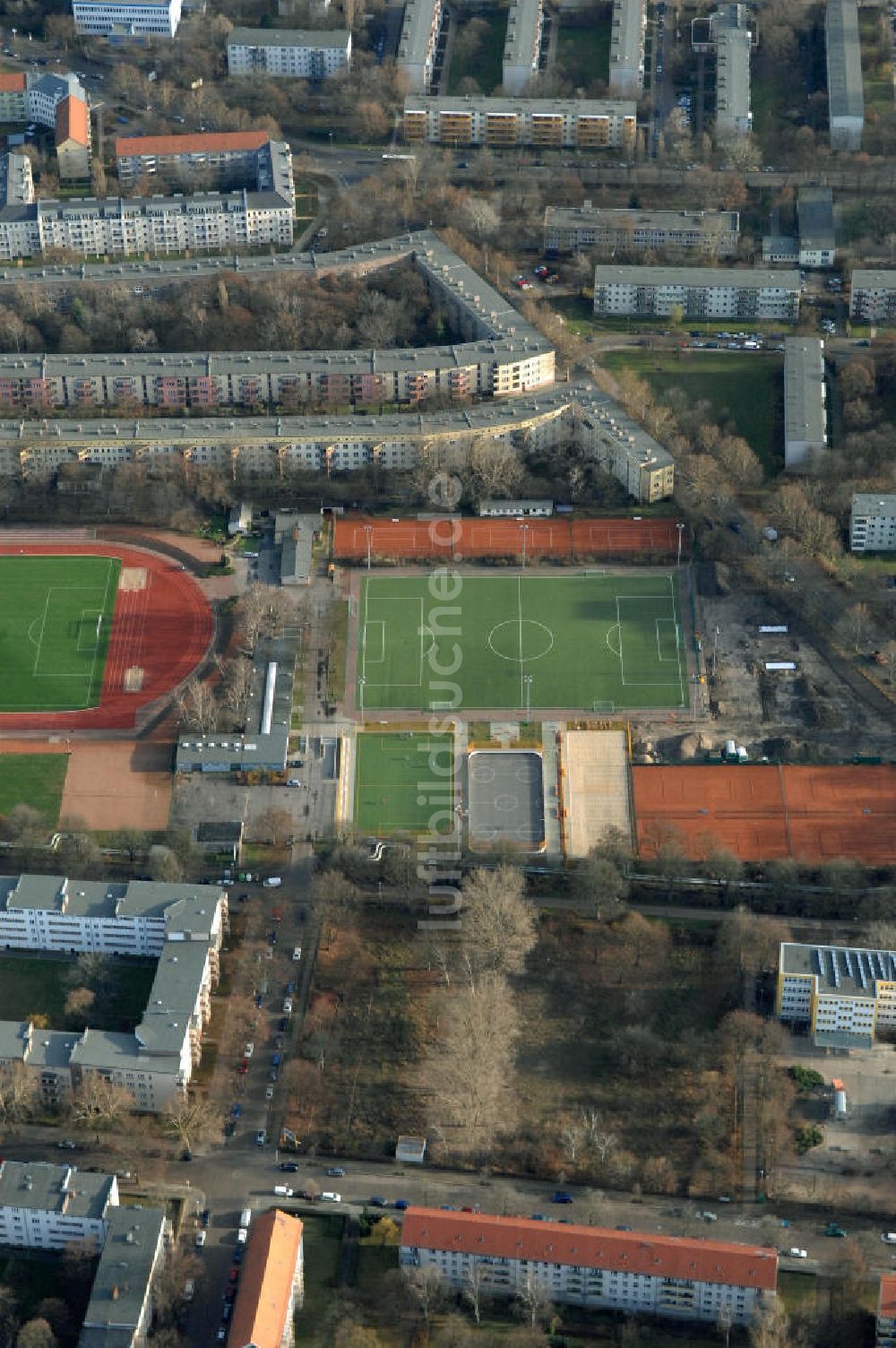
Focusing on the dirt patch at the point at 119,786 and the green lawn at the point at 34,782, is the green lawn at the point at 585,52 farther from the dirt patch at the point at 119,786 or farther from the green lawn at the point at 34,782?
the green lawn at the point at 34,782

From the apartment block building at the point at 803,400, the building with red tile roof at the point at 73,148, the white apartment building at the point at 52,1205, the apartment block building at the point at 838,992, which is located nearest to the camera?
the white apartment building at the point at 52,1205

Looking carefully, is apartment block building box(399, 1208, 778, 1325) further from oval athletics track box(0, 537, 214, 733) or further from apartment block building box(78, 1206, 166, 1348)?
oval athletics track box(0, 537, 214, 733)

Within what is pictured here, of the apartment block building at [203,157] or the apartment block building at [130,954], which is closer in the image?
the apartment block building at [130,954]

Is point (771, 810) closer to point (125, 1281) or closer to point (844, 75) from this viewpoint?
point (125, 1281)

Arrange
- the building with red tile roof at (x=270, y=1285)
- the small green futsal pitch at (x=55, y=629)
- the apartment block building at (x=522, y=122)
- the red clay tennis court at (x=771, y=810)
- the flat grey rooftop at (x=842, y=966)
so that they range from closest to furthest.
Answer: the building with red tile roof at (x=270, y=1285)
the flat grey rooftop at (x=842, y=966)
the red clay tennis court at (x=771, y=810)
the small green futsal pitch at (x=55, y=629)
the apartment block building at (x=522, y=122)

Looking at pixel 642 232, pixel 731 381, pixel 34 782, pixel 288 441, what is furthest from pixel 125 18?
pixel 34 782

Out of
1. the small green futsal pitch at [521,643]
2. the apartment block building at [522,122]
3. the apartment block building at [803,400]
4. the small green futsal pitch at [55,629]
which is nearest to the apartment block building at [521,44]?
the apartment block building at [522,122]
